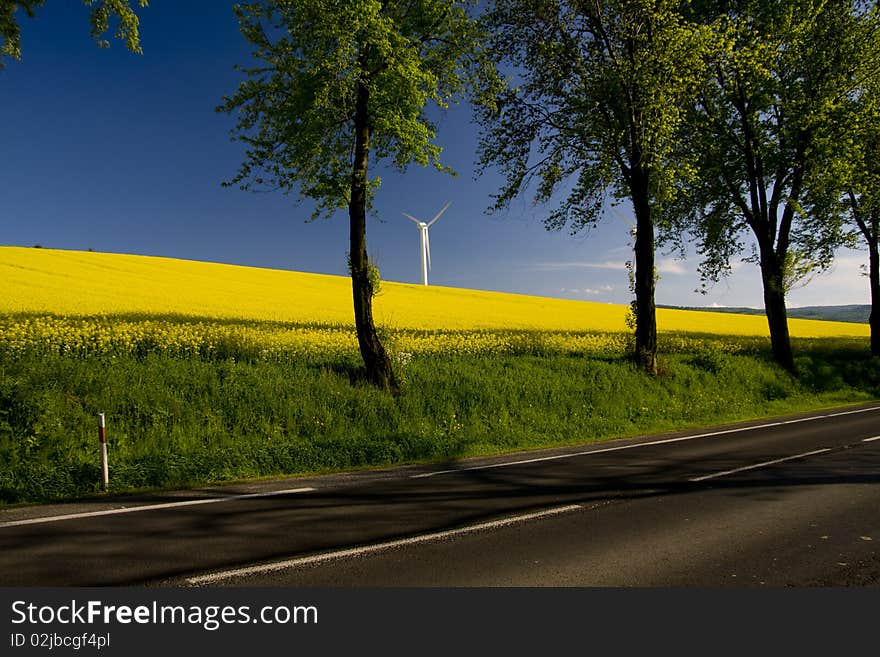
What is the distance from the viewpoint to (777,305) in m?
23.9

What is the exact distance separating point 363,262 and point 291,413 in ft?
15.1

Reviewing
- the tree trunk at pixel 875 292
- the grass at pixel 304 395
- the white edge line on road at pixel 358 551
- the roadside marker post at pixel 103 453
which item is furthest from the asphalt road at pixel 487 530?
the tree trunk at pixel 875 292

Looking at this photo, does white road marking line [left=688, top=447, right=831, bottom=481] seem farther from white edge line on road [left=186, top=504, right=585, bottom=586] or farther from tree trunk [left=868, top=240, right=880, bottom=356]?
tree trunk [left=868, top=240, right=880, bottom=356]

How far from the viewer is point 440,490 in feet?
25.9

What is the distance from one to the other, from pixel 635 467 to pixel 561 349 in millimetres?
11919

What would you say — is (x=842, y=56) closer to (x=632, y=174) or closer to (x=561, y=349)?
(x=632, y=174)

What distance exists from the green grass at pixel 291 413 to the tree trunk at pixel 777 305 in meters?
4.77

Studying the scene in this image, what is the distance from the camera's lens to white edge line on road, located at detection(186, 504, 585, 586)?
4.82 metres

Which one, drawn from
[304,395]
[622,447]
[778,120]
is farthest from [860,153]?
[304,395]

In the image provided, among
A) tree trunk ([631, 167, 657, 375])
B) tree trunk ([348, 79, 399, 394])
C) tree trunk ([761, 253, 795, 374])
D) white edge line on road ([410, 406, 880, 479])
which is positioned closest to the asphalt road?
white edge line on road ([410, 406, 880, 479])

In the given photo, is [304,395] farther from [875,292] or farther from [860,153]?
[875,292]

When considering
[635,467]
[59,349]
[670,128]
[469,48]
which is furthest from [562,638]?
[670,128]

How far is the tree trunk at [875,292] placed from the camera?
90.3 ft

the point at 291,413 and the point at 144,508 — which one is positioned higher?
the point at 291,413
